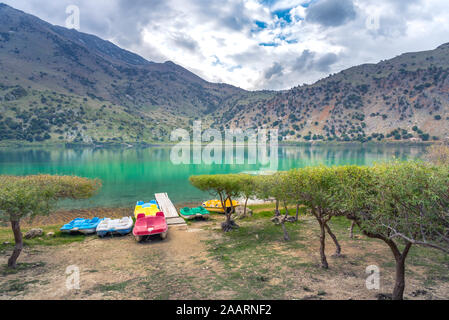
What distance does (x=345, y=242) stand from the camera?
55.9 ft

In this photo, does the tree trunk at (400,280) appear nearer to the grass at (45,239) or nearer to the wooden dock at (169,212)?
the wooden dock at (169,212)

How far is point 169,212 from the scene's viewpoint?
27891 mm

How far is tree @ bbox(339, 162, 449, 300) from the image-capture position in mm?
7109

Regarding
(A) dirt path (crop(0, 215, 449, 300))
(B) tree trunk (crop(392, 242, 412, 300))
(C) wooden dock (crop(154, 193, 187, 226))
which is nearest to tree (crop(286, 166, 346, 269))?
(A) dirt path (crop(0, 215, 449, 300))

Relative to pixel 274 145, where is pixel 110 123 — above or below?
above

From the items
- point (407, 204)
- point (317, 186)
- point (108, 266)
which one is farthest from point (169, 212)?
point (407, 204)

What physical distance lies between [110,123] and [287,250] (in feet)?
564

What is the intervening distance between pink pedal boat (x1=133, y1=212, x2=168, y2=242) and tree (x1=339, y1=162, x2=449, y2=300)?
1401 cm

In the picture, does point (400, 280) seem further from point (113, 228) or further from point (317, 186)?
point (113, 228)

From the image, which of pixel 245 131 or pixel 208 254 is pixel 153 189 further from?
pixel 245 131

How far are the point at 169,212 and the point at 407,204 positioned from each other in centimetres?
2365

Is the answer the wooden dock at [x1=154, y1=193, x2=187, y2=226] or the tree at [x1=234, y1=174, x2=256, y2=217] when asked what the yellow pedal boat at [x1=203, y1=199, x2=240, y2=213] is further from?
the tree at [x1=234, y1=174, x2=256, y2=217]
